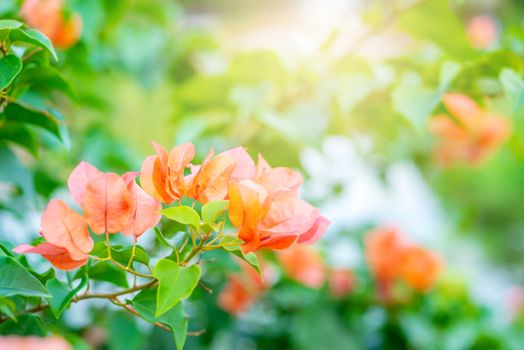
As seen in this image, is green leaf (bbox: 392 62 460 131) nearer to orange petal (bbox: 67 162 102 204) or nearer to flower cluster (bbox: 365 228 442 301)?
orange petal (bbox: 67 162 102 204)

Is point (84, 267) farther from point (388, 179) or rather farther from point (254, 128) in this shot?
point (388, 179)

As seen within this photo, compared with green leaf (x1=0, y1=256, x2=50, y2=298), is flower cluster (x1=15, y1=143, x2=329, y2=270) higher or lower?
higher

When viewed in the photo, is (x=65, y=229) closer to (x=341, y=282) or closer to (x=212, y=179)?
(x=212, y=179)

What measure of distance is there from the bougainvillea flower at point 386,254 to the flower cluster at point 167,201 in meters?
0.60

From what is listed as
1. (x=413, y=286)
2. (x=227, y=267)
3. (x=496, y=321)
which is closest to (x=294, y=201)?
(x=227, y=267)

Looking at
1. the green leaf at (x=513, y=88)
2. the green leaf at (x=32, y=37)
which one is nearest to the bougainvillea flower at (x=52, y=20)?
the green leaf at (x=32, y=37)

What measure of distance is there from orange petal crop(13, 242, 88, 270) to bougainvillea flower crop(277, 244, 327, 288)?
582 mm

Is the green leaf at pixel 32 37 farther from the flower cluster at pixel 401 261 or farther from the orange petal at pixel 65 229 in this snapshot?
the flower cluster at pixel 401 261

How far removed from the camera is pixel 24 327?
1.22 feet

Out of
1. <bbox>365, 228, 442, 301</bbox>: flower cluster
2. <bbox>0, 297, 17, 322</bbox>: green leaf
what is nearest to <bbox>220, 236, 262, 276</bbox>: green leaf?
<bbox>0, 297, 17, 322</bbox>: green leaf

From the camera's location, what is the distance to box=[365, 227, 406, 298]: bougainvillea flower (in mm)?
899

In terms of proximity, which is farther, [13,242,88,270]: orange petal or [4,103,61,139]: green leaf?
[4,103,61,139]: green leaf

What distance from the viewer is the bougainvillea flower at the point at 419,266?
884mm

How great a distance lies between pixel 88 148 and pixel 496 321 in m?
0.84
